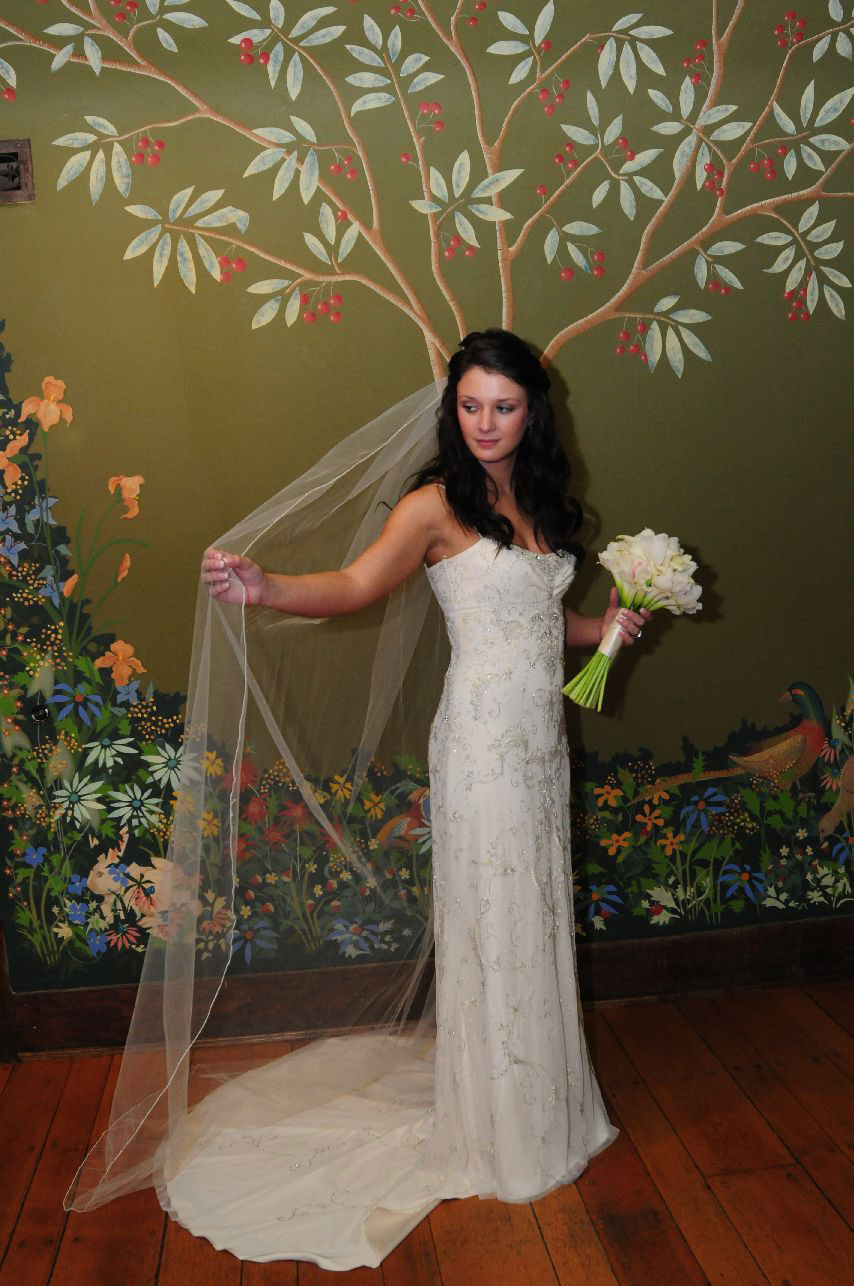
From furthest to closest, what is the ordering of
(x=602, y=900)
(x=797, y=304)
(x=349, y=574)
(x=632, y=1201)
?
(x=602, y=900)
(x=797, y=304)
(x=632, y=1201)
(x=349, y=574)

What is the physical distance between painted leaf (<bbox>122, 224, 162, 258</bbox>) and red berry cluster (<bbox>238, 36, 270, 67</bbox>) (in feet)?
1.53

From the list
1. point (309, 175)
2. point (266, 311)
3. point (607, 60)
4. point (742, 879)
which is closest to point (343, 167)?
point (309, 175)

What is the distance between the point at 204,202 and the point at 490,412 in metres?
1.09

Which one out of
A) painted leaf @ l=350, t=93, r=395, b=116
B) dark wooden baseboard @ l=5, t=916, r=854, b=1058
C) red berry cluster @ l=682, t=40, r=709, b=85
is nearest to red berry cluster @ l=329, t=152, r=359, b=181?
painted leaf @ l=350, t=93, r=395, b=116

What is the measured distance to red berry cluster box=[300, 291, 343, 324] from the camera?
3.23 m

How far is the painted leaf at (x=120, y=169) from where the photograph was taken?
3.11 meters

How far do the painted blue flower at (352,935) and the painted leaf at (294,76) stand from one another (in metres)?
2.18

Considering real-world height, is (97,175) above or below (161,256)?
above

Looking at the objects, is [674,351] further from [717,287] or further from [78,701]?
[78,701]

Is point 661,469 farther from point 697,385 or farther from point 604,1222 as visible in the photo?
point 604,1222

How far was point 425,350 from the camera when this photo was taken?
3.29m

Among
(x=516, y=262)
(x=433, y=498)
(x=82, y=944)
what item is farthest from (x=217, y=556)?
(x=82, y=944)

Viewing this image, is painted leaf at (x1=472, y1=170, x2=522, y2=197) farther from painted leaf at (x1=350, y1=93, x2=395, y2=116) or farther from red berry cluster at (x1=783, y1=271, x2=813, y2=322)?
red berry cluster at (x1=783, y1=271, x2=813, y2=322)

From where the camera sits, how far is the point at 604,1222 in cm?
262
